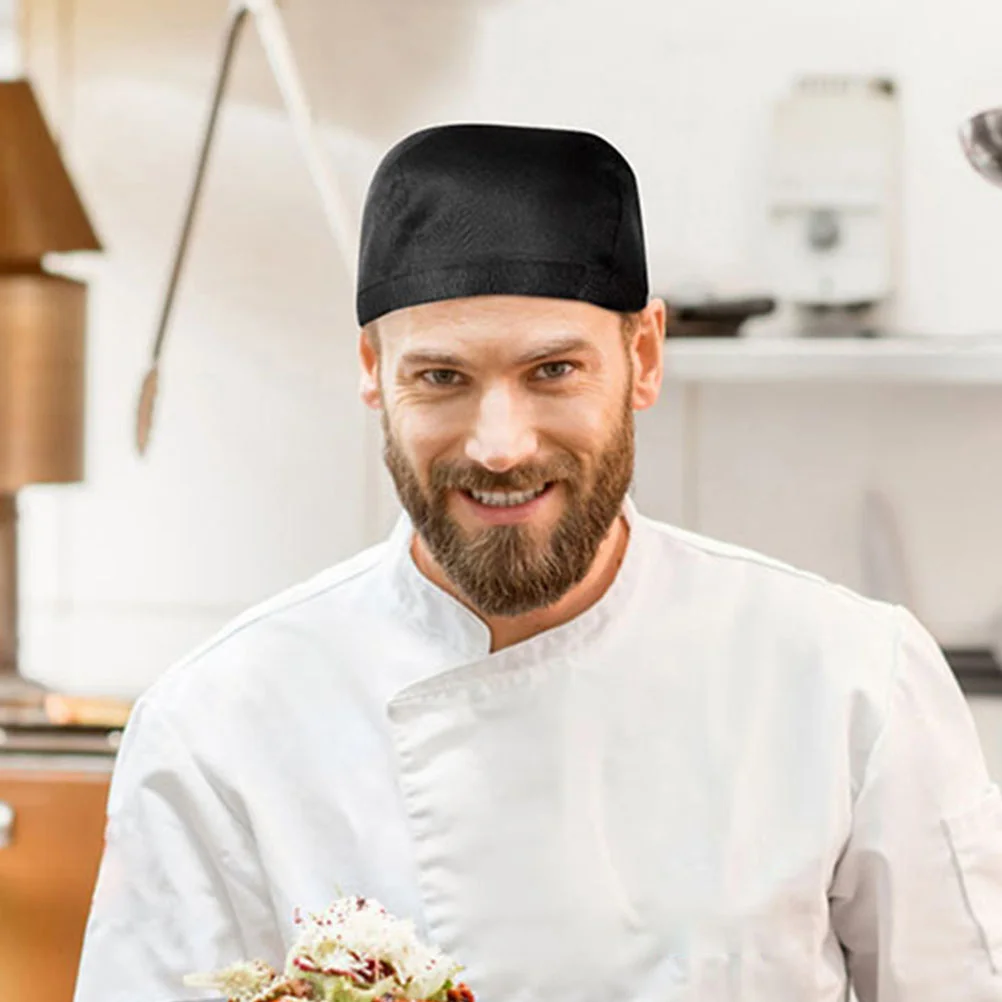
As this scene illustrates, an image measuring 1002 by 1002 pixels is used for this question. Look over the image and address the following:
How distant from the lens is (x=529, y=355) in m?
1.46

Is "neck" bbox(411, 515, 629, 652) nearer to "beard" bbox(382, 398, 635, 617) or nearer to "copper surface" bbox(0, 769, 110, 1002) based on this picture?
"beard" bbox(382, 398, 635, 617)

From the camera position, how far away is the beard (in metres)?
1.48

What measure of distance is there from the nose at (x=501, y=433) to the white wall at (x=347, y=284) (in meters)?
1.39

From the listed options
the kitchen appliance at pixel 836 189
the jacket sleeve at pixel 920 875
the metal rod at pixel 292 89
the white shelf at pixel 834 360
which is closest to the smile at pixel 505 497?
the jacket sleeve at pixel 920 875

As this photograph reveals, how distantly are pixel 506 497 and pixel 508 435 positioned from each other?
69 mm

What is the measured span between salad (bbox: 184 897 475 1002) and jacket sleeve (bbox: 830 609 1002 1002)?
0.51 metres

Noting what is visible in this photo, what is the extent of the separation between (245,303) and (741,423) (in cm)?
84

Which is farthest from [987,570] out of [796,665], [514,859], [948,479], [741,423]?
[514,859]

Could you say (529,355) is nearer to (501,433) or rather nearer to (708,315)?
(501,433)

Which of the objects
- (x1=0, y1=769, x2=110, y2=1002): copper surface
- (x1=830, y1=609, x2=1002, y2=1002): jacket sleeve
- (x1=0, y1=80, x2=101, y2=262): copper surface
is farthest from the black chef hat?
(x1=0, y1=80, x2=101, y2=262): copper surface

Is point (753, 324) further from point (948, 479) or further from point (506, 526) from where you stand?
point (506, 526)

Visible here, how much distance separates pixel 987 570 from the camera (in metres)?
2.81

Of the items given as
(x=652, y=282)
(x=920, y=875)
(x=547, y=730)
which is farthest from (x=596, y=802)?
(x=652, y=282)

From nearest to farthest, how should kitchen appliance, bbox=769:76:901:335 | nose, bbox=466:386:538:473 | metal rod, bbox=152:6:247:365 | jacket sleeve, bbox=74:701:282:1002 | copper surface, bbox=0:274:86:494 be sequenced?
nose, bbox=466:386:538:473
jacket sleeve, bbox=74:701:282:1002
metal rod, bbox=152:6:247:365
kitchen appliance, bbox=769:76:901:335
copper surface, bbox=0:274:86:494
